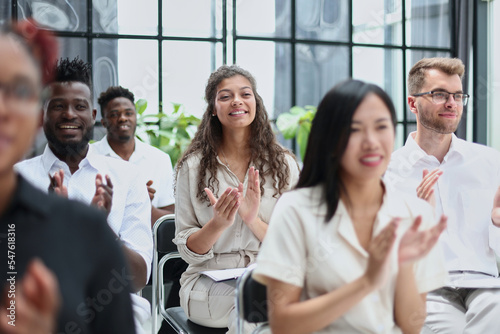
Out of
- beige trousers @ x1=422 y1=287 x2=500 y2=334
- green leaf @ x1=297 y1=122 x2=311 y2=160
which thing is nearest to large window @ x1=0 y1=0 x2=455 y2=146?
green leaf @ x1=297 y1=122 x2=311 y2=160

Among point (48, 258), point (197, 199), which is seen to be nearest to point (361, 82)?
point (48, 258)

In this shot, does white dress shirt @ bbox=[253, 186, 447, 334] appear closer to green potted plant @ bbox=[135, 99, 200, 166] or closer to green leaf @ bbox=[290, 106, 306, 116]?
green potted plant @ bbox=[135, 99, 200, 166]

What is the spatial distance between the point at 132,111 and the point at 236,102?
4.68 ft

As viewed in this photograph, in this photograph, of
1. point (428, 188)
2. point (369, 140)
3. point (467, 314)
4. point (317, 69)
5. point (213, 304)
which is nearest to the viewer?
point (369, 140)

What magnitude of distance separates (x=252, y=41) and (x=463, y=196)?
9.90 feet

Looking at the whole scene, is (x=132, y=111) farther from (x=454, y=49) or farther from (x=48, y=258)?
(x=454, y=49)

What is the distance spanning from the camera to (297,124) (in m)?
4.79

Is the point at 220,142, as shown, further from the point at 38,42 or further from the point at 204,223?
the point at 38,42

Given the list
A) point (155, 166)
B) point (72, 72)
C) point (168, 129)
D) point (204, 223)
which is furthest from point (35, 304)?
point (168, 129)

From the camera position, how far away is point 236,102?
2430 mm

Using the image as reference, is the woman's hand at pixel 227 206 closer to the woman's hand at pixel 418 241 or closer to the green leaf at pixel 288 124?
the woman's hand at pixel 418 241

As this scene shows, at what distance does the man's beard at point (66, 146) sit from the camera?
1960 mm

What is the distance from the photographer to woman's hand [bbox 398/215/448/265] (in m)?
1.06

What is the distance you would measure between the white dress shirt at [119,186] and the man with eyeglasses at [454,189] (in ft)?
3.02
